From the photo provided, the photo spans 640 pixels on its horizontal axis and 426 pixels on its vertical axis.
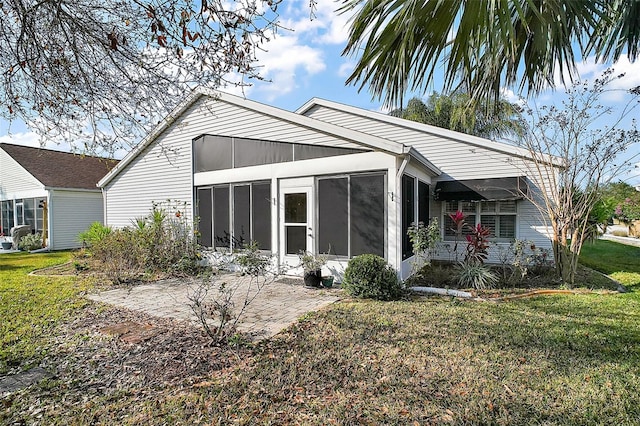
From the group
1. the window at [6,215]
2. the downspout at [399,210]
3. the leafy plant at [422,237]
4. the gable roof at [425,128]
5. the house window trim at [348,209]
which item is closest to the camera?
the downspout at [399,210]

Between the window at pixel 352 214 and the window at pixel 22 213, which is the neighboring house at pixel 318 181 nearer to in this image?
the window at pixel 352 214

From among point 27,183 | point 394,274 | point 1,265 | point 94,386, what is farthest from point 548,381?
point 27,183

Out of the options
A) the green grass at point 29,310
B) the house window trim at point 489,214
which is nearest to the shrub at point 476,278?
the house window trim at point 489,214

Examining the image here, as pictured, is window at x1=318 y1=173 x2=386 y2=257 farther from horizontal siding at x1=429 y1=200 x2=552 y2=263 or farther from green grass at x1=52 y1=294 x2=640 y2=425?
horizontal siding at x1=429 y1=200 x2=552 y2=263

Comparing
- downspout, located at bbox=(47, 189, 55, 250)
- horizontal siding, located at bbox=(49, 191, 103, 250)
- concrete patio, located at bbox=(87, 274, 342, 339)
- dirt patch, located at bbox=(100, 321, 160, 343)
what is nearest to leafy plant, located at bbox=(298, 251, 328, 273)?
concrete patio, located at bbox=(87, 274, 342, 339)

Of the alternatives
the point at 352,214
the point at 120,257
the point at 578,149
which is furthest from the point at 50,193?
the point at 578,149

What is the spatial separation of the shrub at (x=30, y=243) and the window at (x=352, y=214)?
52.1ft

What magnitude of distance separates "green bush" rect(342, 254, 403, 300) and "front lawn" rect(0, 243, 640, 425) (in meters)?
1.26

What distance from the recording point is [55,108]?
441cm

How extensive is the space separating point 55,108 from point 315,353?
476 cm

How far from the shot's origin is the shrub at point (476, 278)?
7.86 m

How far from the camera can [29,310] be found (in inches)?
247

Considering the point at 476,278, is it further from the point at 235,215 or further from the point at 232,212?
the point at 232,212

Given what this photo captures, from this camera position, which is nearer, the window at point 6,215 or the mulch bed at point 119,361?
the mulch bed at point 119,361
